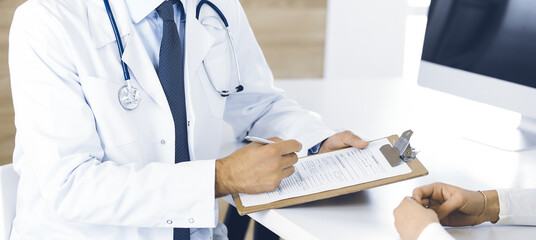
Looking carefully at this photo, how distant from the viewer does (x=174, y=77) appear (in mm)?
1084

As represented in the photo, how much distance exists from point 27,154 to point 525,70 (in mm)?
1047

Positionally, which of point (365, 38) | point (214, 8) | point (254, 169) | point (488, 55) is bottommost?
point (365, 38)

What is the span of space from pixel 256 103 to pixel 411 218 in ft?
2.00

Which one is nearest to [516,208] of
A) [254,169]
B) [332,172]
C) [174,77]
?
[332,172]

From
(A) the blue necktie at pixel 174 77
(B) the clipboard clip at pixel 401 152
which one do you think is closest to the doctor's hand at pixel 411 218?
(B) the clipboard clip at pixel 401 152

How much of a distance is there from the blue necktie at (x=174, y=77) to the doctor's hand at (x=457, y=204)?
45 cm

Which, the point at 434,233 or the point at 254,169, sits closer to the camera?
the point at 434,233

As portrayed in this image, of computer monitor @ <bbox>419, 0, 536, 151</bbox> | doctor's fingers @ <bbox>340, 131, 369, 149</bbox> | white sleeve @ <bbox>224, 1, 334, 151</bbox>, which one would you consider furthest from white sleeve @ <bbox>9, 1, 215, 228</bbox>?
computer monitor @ <bbox>419, 0, 536, 151</bbox>

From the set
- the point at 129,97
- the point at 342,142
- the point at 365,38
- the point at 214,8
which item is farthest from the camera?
the point at 365,38

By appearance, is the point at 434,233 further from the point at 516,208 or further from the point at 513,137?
the point at 513,137

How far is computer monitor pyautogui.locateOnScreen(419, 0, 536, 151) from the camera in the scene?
4.18ft

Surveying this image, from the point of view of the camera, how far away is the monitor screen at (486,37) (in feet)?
4.17

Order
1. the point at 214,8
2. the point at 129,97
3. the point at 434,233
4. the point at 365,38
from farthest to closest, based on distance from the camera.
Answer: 1. the point at 365,38
2. the point at 214,8
3. the point at 129,97
4. the point at 434,233

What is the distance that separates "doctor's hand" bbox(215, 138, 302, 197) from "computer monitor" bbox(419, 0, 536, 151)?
0.62 meters
